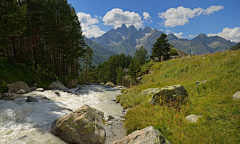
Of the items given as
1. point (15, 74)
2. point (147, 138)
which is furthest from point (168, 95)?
point (15, 74)

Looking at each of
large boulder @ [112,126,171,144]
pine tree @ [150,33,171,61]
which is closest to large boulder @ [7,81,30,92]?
large boulder @ [112,126,171,144]

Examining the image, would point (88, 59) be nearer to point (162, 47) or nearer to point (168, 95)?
point (162, 47)

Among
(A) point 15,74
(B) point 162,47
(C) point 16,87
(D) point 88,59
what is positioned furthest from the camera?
(B) point 162,47

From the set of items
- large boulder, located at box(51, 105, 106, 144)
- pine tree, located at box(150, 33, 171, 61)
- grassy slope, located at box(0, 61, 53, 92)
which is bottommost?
large boulder, located at box(51, 105, 106, 144)

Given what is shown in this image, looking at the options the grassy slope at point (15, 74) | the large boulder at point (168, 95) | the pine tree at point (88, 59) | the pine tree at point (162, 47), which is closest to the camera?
the large boulder at point (168, 95)

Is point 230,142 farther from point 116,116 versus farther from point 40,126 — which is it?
point 40,126

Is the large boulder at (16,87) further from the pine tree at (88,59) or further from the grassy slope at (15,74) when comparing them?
the pine tree at (88,59)

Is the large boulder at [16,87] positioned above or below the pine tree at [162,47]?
below

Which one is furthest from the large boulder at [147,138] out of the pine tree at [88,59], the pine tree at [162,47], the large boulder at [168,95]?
the pine tree at [162,47]

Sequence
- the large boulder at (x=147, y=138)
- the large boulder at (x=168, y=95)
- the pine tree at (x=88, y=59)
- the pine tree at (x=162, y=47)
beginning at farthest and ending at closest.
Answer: the pine tree at (x=162, y=47)
the pine tree at (x=88, y=59)
the large boulder at (x=168, y=95)
the large boulder at (x=147, y=138)

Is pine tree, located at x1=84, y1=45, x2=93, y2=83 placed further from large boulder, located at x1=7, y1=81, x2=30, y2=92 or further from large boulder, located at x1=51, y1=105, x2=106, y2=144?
large boulder, located at x1=51, y1=105, x2=106, y2=144

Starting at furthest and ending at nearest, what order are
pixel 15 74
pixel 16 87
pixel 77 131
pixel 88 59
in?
pixel 88 59 < pixel 15 74 < pixel 16 87 < pixel 77 131

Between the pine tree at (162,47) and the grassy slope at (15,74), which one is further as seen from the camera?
the pine tree at (162,47)

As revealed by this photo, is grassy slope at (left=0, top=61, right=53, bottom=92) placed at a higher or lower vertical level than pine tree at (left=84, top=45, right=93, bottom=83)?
lower
